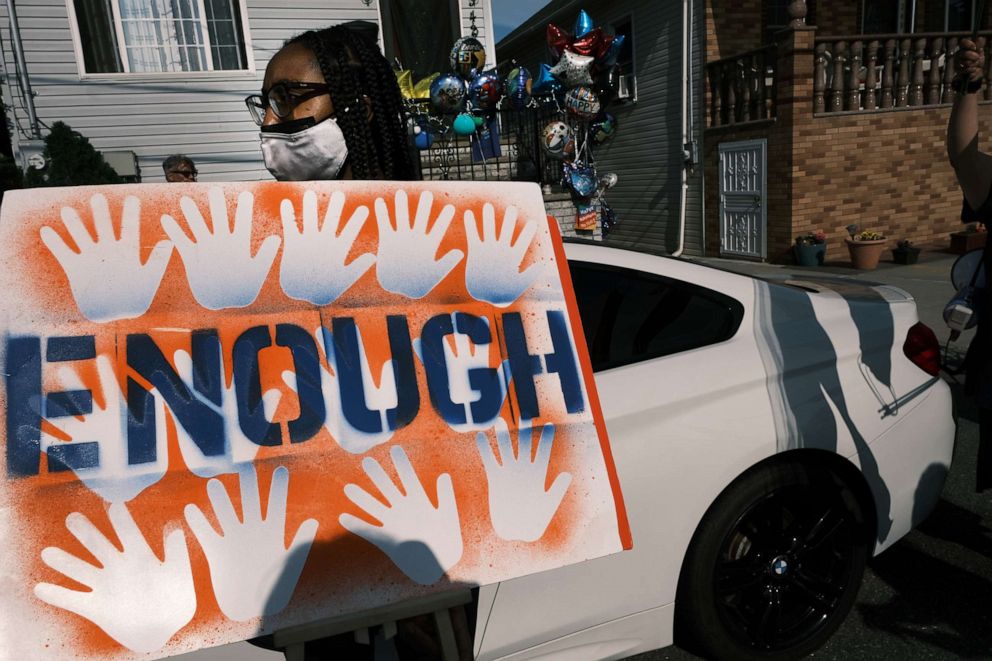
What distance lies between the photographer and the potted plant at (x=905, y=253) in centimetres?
901

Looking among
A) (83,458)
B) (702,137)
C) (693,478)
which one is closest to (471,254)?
(83,458)

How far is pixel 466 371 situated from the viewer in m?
1.37

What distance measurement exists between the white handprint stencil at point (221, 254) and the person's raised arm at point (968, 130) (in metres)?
2.27

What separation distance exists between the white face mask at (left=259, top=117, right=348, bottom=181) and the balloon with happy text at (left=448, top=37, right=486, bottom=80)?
7.60 m

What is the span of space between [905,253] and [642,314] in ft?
28.2

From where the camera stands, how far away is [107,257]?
4.06 feet

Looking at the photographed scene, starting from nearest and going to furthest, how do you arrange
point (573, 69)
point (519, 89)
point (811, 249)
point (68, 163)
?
point (68, 163), point (811, 249), point (573, 69), point (519, 89)

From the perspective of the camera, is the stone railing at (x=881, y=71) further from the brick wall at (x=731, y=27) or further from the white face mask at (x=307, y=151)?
the white face mask at (x=307, y=151)

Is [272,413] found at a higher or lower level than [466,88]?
lower

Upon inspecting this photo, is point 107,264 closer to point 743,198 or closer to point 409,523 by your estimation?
point 409,523

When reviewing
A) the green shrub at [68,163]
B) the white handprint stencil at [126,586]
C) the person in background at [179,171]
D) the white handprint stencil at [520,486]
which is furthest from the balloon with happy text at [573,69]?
the white handprint stencil at [126,586]

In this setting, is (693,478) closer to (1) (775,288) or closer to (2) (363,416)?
(1) (775,288)

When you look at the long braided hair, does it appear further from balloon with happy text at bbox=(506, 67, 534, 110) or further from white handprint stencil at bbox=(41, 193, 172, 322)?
balloon with happy text at bbox=(506, 67, 534, 110)

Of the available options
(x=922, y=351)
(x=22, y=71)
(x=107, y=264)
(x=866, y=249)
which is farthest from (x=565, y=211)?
(x=107, y=264)
